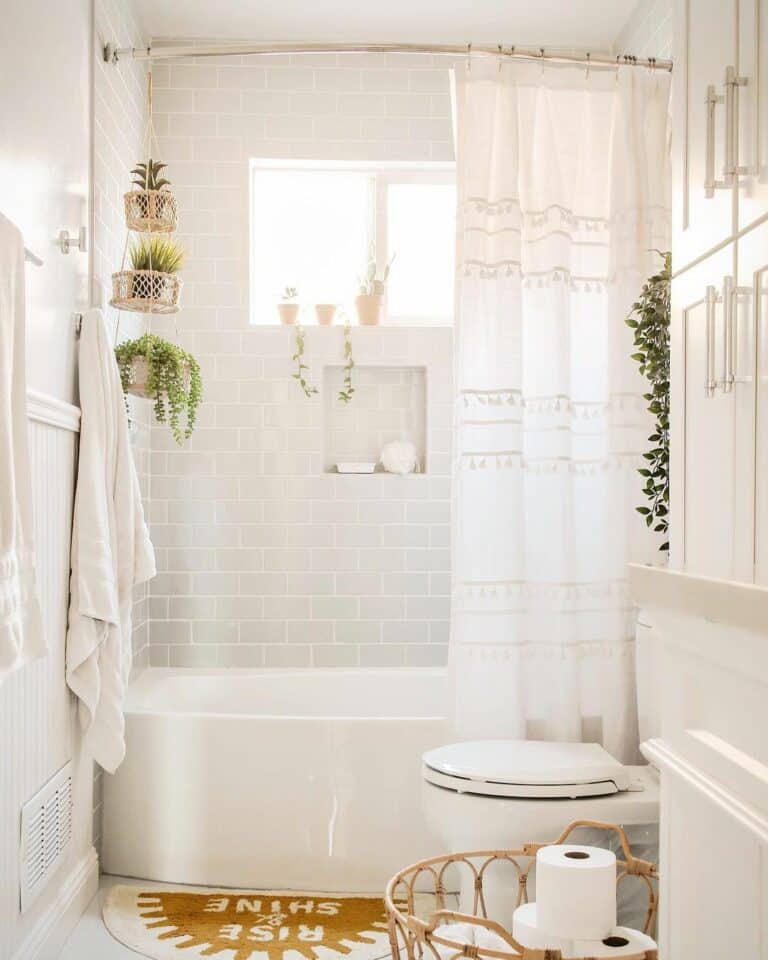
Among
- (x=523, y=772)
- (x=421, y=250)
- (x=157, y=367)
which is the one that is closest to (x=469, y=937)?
(x=523, y=772)

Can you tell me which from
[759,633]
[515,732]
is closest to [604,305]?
[515,732]

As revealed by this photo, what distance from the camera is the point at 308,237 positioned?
174 inches

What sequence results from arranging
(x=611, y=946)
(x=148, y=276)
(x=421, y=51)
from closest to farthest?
(x=611, y=946) → (x=421, y=51) → (x=148, y=276)

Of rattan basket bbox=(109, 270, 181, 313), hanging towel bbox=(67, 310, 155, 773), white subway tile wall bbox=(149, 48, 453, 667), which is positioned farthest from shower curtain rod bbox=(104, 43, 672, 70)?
white subway tile wall bbox=(149, 48, 453, 667)

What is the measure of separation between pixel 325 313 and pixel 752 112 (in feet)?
9.48

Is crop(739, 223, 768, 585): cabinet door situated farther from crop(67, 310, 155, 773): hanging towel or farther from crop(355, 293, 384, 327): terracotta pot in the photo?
crop(355, 293, 384, 327): terracotta pot

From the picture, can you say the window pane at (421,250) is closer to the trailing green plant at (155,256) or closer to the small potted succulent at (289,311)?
the small potted succulent at (289,311)

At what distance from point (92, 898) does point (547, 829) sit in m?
1.43

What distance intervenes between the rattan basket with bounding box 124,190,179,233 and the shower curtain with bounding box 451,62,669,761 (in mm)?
949

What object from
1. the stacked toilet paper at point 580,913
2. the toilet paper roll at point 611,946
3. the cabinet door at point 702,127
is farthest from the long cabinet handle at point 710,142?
the toilet paper roll at point 611,946

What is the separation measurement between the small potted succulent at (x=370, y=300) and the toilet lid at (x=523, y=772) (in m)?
1.99

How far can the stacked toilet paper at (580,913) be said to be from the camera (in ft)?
6.66

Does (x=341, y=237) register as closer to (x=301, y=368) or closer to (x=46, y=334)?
(x=301, y=368)

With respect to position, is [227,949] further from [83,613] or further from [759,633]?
[759,633]
